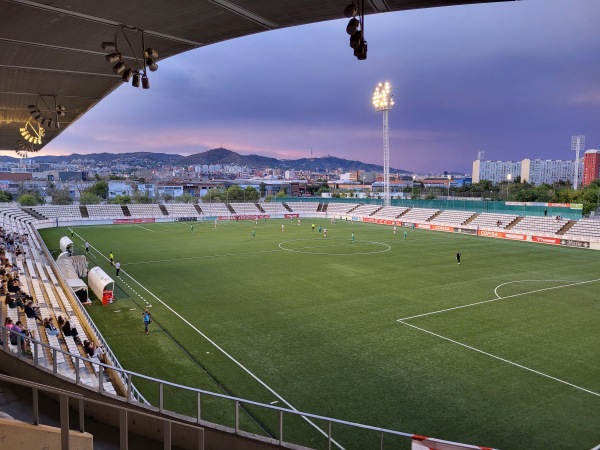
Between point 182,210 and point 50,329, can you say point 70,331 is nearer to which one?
point 50,329

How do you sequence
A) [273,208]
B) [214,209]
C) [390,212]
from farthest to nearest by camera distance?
[273,208]
[214,209]
[390,212]

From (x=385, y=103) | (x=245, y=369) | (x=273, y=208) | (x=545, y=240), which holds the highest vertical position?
(x=385, y=103)

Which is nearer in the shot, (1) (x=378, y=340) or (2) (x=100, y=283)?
(1) (x=378, y=340)

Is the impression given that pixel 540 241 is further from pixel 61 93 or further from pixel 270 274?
pixel 61 93

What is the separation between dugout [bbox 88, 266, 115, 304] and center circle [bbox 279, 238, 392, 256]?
59.7 feet

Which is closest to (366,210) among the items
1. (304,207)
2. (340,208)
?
(340,208)

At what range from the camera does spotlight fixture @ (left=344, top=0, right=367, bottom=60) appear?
6070 mm

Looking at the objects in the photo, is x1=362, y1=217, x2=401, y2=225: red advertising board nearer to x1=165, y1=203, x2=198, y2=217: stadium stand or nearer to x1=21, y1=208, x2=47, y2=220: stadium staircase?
x1=165, y1=203, x2=198, y2=217: stadium stand

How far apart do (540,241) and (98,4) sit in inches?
1917

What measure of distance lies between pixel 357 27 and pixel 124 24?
416 cm

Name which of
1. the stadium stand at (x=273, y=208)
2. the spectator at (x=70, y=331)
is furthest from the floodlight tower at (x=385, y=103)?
the spectator at (x=70, y=331)

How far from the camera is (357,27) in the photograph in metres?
6.57

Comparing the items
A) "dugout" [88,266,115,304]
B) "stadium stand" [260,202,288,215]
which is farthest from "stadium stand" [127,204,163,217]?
"dugout" [88,266,115,304]

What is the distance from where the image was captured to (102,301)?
843 inches
